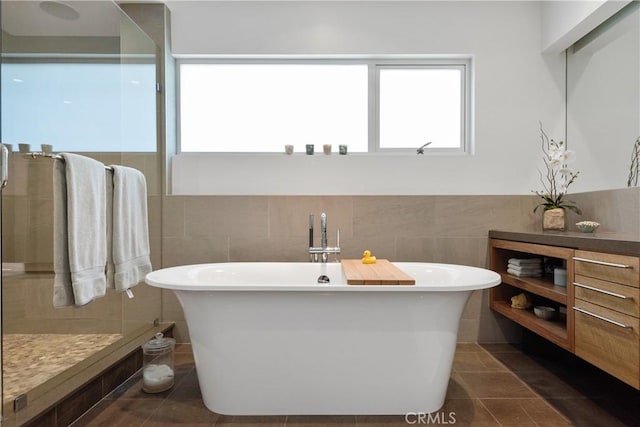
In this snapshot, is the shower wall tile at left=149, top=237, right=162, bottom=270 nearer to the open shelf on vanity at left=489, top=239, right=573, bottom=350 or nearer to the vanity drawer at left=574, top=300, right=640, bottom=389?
the open shelf on vanity at left=489, top=239, right=573, bottom=350

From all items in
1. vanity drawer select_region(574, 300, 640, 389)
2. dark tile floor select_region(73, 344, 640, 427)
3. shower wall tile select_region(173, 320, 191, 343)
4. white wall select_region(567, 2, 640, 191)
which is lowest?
dark tile floor select_region(73, 344, 640, 427)

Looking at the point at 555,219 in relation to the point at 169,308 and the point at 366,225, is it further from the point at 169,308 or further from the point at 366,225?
the point at 169,308

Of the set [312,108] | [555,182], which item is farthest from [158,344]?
[555,182]

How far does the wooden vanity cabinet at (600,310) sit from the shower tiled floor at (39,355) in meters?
2.51

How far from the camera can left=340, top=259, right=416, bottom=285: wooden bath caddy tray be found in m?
1.72

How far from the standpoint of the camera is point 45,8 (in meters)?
2.14

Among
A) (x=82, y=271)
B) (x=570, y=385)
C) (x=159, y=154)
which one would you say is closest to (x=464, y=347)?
(x=570, y=385)

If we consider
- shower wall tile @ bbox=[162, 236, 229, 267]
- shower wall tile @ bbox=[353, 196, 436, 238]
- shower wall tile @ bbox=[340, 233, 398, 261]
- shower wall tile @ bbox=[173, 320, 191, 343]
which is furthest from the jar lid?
shower wall tile @ bbox=[353, 196, 436, 238]

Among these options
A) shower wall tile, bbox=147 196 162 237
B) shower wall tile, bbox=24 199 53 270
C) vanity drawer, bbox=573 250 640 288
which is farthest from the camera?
shower wall tile, bbox=147 196 162 237

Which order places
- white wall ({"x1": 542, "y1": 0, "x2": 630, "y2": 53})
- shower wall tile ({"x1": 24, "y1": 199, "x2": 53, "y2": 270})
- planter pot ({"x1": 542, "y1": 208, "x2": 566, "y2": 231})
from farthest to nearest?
1. planter pot ({"x1": 542, "y1": 208, "x2": 566, "y2": 231})
2. white wall ({"x1": 542, "y1": 0, "x2": 630, "y2": 53})
3. shower wall tile ({"x1": 24, "y1": 199, "x2": 53, "y2": 270})

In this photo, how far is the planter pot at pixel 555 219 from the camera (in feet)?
8.52

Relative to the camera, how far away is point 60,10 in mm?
2246

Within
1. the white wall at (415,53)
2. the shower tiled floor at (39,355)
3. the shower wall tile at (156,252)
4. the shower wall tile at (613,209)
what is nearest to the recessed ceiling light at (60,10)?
the white wall at (415,53)

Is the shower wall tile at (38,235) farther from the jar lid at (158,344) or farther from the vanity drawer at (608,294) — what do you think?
the vanity drawer at (608,294)
